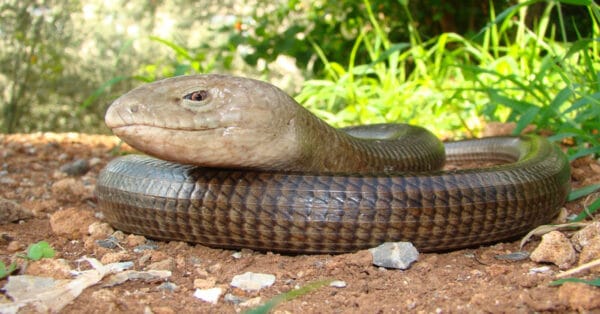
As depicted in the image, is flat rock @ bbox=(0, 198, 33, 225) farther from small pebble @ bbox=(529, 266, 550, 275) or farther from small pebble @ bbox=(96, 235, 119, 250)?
small pebble @ bbox=(529, 266, 550, 275)

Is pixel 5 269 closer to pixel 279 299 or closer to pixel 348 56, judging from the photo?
pixel 279 299

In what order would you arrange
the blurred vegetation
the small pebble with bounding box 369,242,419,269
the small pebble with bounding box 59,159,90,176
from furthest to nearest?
1. the small pebble with bounding box 59,159,90,176
2. the blurred vegetation
3. the small pebble with bounding box 369,242,419,269

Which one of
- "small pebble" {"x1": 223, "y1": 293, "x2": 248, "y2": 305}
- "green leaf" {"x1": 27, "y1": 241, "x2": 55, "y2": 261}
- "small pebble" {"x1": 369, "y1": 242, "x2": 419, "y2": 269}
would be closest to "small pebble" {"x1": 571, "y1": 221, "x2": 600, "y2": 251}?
"small pebble" {"x1": 369, "y1": 242, "x2": 419, "y2": 269}

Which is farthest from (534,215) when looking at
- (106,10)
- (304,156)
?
(106,10)

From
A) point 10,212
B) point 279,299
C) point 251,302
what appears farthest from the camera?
point 10,212

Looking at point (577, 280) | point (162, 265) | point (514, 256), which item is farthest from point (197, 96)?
point (577, 280)

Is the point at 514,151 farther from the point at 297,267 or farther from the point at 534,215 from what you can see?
the point at 297,267

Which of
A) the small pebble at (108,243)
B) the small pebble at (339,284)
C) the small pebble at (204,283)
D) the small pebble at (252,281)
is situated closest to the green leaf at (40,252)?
the small pebble at (108,243)

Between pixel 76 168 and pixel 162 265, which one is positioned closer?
pixel 162 265
